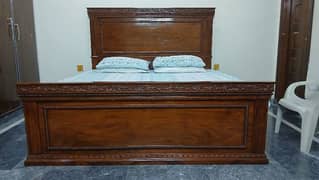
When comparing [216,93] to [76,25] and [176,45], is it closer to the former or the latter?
[176,45]

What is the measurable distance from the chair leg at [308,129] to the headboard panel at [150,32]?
1.62m

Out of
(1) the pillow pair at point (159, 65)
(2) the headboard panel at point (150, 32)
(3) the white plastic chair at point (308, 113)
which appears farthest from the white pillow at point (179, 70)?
(3) the white plastic chair at point (308, 113)

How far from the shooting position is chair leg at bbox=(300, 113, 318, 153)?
200 centimetres

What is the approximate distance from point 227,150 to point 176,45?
189 cm

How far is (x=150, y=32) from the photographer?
11.0ft

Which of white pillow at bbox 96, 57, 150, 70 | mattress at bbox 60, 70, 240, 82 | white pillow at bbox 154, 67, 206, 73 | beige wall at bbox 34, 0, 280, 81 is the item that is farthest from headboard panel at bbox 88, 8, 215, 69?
mattress at bbox 60, 70, 240, 82

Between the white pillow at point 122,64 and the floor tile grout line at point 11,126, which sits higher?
the white pillow at point 122,64

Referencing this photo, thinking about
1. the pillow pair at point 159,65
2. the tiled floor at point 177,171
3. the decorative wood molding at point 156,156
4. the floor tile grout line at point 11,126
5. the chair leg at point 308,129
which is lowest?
the floor tile grout line at point 11,126

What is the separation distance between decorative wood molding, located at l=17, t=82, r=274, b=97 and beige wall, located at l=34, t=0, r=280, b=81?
6.23ft

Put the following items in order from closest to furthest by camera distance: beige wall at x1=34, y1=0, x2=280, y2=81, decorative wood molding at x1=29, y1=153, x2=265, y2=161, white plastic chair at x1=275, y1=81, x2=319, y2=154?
decorative wood molding at x1=29, y1=153, x2=265, y2=161 < white plastic chair at x1=275, y1=81, x2=319, y2=154 < beige wall at x1=34, y1=0, x2=280, y2=81

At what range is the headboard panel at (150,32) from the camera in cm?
331

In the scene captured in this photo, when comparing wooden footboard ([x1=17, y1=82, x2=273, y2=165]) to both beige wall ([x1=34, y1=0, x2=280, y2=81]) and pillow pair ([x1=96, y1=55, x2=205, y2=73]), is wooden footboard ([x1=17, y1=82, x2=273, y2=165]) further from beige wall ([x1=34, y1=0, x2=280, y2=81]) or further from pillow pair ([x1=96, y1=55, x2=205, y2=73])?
beige wall ([x1=34, y1=0, x2=280, y2=81])

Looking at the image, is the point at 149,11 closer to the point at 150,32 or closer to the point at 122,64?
the point at 150,32

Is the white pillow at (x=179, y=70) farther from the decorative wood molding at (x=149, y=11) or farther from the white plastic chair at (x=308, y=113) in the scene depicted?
the white plastic chair at (x=308, y=113)
